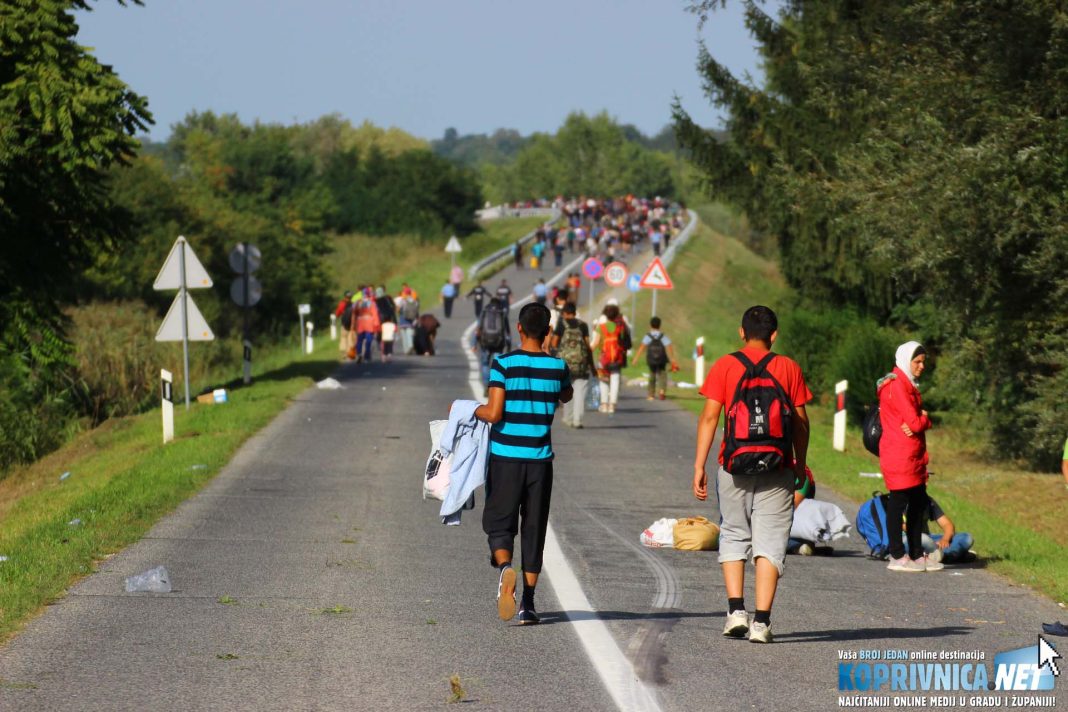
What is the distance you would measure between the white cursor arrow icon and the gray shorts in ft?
4.45

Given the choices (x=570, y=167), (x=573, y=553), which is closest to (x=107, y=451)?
(x=573, y=553)

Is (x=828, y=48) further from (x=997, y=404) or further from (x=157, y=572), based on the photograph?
(x=157, y=572)

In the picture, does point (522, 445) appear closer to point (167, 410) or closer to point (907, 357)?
point (907, 357)

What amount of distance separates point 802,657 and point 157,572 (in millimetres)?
4138

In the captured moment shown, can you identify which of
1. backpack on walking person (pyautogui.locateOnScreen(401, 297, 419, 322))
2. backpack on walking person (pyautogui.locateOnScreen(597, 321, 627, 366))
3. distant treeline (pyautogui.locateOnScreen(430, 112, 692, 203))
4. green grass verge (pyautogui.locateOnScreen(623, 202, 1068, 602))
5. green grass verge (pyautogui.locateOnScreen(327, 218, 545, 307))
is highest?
distant treeline (pyautogui.locateOnScreen(430, 112, 692, 203))

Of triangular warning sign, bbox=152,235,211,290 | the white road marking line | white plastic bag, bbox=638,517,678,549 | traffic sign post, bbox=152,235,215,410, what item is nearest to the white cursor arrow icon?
the white road marking line

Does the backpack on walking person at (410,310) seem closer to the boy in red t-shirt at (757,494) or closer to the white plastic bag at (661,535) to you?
the white plastic bag at (661,535)

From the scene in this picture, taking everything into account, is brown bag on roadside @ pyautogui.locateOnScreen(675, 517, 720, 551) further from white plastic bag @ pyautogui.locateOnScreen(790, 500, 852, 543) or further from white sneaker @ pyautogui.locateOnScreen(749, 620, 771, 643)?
white sneaker @ pyautogui.locateOnScreen(749, 620, 771, 643)

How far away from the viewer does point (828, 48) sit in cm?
2362

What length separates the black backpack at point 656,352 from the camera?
2589cm

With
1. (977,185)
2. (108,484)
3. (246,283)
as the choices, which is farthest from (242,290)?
(977,185)

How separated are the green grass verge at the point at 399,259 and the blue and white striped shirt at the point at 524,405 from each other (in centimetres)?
6646

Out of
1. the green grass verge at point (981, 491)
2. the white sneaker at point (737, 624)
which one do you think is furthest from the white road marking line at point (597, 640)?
the green grass verge at point (981, 491)

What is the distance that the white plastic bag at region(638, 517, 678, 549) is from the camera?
11.5 metres
